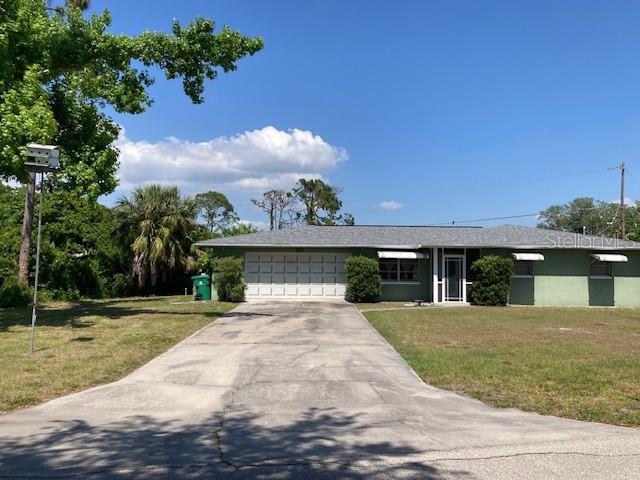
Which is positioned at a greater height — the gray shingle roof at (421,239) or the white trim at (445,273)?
the gray shingle roof at (421,239)

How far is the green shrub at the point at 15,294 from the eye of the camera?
66.2ft

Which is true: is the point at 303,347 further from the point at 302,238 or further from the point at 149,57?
the point at 302,238

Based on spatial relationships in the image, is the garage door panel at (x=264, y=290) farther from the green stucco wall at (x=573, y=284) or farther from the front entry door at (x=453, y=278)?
the green stucco wall at (x=573, y=284)

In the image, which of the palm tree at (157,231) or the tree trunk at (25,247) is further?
the palm tree at (157,231)

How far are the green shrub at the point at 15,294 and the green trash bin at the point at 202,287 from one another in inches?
250

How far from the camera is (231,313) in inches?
727

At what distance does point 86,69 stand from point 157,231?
12.1 meters

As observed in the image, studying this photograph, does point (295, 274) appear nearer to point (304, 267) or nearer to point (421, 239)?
point (304, 267)

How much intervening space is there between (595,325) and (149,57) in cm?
1512

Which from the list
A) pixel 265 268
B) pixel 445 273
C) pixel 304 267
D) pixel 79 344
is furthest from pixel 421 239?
pixel 79 344

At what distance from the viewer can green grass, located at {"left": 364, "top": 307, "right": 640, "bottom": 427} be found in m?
6.91

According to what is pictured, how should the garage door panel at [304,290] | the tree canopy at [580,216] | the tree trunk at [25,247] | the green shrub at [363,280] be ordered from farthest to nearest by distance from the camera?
1. the tree canopy at [580,216]
2. the garage door panel at [304,290]
3. the green shrub at [363,280]
4. the tree trunk at [25,247]

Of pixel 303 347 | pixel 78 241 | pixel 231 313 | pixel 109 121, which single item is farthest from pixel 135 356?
pixel 78 241

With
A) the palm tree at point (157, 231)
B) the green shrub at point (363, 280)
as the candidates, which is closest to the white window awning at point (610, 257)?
the green shrub at point (363, 280)
